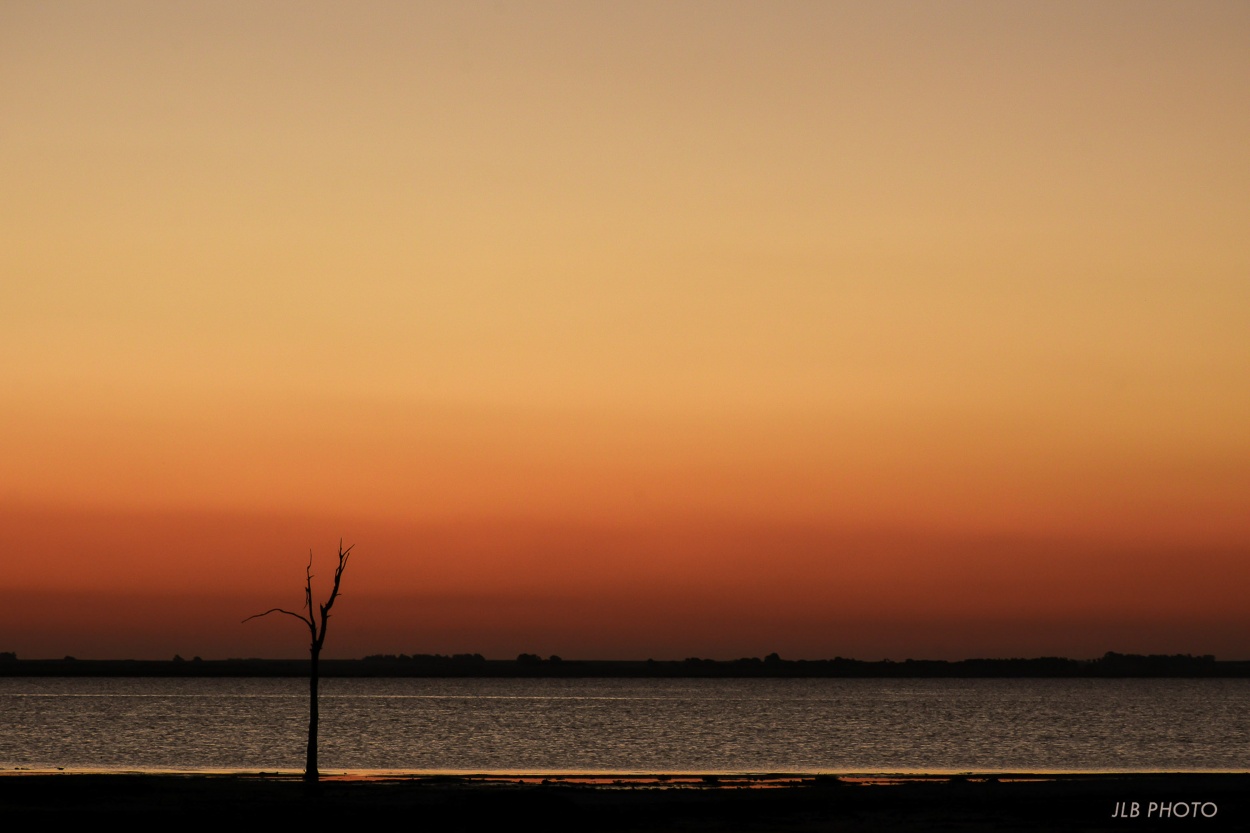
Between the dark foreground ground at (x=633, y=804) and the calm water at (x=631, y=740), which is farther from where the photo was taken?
the calm water at (x=631, y=740)

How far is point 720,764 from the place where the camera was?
278 feet

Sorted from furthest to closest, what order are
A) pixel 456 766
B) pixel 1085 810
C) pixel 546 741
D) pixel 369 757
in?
pixel 546 741 < pixel 369 757 < pixel 456 766 < pixel 1085 810

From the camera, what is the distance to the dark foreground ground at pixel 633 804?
142 feet

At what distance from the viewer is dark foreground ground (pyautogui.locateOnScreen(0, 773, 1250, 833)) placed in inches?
1699

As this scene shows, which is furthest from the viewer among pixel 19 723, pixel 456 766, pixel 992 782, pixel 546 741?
pixel 19 723

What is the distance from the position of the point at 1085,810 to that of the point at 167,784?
116ft

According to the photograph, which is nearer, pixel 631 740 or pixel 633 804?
pixel 633 804

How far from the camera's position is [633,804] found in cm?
4862

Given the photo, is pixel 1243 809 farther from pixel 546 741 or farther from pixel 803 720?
pixel 803 720

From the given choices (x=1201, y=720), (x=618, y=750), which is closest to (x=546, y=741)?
(x=618, y=750)

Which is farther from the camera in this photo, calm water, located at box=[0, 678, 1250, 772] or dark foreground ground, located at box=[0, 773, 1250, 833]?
calm water, located at box=[0, 678, 1250, 772]

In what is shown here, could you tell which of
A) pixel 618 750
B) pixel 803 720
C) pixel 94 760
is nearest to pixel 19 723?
pixel 94 760

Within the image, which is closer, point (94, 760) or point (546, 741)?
point (94, 760)

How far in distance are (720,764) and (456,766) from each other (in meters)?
16.3
